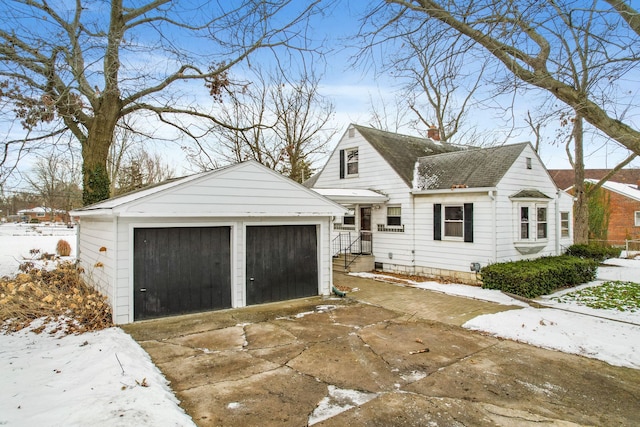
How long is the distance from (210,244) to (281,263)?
1878 millimetres

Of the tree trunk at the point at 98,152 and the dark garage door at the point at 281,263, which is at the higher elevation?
the tree trunk at the point at 98,152

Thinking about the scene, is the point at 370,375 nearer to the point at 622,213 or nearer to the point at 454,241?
the point at 454,241

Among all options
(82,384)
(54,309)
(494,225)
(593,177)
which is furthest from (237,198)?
(593,177)

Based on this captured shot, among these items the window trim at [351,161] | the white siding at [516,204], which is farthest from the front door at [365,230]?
the white siding at [516,204]

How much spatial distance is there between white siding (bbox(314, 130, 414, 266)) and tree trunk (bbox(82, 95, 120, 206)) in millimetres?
8960

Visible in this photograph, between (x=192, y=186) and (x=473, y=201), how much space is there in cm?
873

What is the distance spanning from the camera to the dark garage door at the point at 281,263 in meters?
8.68

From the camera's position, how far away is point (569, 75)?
503 centimetres

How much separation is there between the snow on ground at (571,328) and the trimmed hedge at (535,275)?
0.38 meters

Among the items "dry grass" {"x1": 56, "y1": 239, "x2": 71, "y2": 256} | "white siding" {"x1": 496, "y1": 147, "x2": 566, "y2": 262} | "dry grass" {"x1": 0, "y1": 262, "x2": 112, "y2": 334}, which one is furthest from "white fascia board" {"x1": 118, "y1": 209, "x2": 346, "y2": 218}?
"dry grass" {"x1": 56, "y1": 239, "x2": 71, "y2": 256}

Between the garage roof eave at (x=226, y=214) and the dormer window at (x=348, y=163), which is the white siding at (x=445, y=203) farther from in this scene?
the garage roof eave at (x=226, y=214)

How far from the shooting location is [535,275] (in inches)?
391

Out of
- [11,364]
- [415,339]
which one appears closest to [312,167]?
[415,339]

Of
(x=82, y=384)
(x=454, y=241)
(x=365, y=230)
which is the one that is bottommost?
(x=82, y=384)
